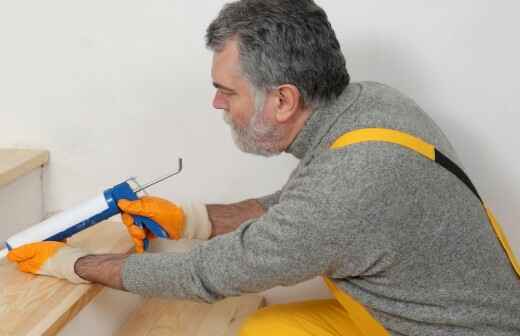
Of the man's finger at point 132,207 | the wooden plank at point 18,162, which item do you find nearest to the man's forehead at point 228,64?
the man's finger at point 132,207

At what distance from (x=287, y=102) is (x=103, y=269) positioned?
19.1 inches

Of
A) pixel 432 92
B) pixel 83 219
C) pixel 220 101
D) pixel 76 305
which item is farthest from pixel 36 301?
pixel 432 92

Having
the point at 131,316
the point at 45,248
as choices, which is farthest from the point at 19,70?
the point at 131,316

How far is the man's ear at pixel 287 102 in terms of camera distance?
1113mm

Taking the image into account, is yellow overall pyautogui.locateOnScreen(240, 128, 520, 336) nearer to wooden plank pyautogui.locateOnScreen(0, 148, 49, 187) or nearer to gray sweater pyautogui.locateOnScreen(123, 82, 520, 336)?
gray sweater pyautogui.locateOnScreen(123, 82, 520, 336)

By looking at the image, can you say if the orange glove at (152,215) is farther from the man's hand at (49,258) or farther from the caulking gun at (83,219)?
the man's hand at (49,258)

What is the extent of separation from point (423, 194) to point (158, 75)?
0.78 metres

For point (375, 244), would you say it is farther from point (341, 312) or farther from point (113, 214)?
point (113, 214)

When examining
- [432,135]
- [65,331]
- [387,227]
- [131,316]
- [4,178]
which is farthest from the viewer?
[131,316]

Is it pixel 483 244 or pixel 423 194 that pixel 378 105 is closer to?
pixel 423 194

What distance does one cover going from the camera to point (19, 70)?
5.27 ft

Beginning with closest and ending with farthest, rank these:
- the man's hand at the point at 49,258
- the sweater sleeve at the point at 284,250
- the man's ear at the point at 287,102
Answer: the sweater sleeve at the point at 284,250 < the man's ear at the point at 287,102 < the man's hand at the point at 49,258

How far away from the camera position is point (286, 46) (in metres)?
1.09

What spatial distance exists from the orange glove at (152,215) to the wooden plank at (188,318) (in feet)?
0.78
